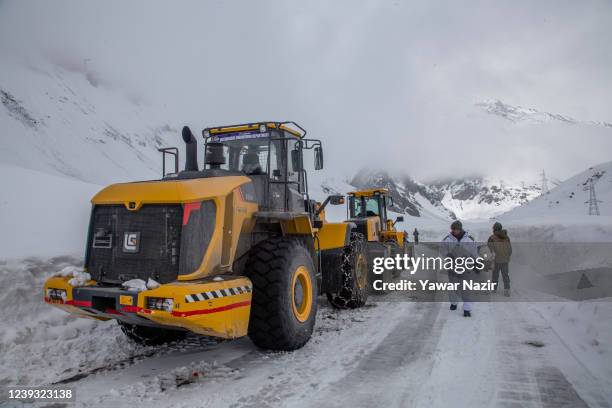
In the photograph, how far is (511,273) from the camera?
43.7 feet

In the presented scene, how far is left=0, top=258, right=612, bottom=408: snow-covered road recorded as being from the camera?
3.76 meters

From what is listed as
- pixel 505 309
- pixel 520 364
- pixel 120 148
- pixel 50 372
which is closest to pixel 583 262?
pixel 505 309

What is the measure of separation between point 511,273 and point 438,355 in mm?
9670

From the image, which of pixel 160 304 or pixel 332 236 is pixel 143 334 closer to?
pixel 160 304

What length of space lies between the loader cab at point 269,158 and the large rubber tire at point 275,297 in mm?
780

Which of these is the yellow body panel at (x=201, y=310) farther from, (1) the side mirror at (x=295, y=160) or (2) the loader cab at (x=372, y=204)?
(2) the loader cab at (x=372, y=204)

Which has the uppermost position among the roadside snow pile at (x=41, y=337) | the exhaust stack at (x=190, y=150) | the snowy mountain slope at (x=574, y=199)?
the snowy mountain slope at (x=574, y=199)

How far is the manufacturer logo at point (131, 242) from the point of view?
4.45m

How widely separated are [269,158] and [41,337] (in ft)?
11.9

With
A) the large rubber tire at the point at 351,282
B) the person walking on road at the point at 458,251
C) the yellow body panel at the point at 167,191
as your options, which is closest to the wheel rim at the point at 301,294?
the yellow body panel at the point at 167,191

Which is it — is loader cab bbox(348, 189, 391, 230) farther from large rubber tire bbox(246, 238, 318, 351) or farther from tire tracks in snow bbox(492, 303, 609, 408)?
large rubber tire bbox(246, 238, 318, 351)

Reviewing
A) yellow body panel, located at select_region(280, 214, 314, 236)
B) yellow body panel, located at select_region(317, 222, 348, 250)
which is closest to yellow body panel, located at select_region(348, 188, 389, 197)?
yellow body panel, located at select_region(317, 222, 348, 250)

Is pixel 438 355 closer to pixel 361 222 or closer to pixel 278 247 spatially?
pixel 278 247

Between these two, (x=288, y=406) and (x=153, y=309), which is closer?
(x=288, y=406)
